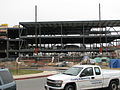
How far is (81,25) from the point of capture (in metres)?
71.7

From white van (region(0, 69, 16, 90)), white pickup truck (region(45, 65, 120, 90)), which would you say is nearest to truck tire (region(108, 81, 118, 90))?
white pickup truck (region(45, 65, 120, 90))

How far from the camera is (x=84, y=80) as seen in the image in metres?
11.0

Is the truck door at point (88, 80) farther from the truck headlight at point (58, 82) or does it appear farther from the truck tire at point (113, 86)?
the truck headlight at point (58, 82)

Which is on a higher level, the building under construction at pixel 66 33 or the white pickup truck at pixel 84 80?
the building under construction at pixel 66 33

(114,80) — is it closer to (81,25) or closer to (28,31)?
(81,25)

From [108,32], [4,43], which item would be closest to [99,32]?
[108,32]

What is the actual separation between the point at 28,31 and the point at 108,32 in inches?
1173

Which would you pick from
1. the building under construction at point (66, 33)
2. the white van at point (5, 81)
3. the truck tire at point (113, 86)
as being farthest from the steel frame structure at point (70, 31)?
the white van at point (5, 81)

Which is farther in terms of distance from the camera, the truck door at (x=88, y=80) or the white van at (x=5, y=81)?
the truck door at (x=88, y=80)

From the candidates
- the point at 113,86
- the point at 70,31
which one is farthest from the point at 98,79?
the point at 70,31

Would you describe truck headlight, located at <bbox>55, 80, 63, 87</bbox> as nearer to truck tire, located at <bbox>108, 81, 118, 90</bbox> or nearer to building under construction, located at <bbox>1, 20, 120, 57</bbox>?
truck tire, located at <bbox>108, 81, 118, 90</bbox>

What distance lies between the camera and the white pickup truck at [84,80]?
1054cm

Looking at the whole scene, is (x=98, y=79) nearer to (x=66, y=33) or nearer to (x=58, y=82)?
(x=58, y=82)

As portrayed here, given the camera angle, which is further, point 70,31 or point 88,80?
point 70,31
